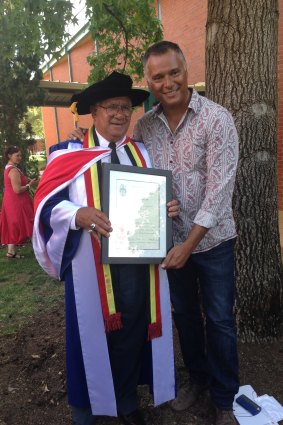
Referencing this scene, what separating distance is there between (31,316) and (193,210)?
2699 millimetres

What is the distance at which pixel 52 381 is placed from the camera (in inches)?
114

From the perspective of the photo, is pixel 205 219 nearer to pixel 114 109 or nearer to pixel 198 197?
pixel 198 197

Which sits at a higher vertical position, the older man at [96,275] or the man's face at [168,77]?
the man's face at [168,77]

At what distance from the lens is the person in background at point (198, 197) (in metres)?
1.95

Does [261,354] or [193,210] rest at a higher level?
[193,210]

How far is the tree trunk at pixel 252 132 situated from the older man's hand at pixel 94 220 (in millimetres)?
1384

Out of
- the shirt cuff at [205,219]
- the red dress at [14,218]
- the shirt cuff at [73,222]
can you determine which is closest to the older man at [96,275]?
the shirt cuff at [73,222]

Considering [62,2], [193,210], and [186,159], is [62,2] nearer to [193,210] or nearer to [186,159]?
[186,159]

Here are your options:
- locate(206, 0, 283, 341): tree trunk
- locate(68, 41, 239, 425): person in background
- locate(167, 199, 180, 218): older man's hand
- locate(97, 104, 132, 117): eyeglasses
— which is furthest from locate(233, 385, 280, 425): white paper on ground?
locate(97, 104, 132, 117): eyeglasses

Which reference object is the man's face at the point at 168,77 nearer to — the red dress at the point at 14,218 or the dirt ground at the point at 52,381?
the dirt ground at the point at 52,381

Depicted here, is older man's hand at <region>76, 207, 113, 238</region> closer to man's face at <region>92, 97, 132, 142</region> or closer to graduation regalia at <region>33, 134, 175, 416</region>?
graduation regalia at <region>33, 134, 175, 416</region>

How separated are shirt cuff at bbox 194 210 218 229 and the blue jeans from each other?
24 centimetres

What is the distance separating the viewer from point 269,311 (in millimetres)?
3047

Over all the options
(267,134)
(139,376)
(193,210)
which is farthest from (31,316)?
→ (267,134)
